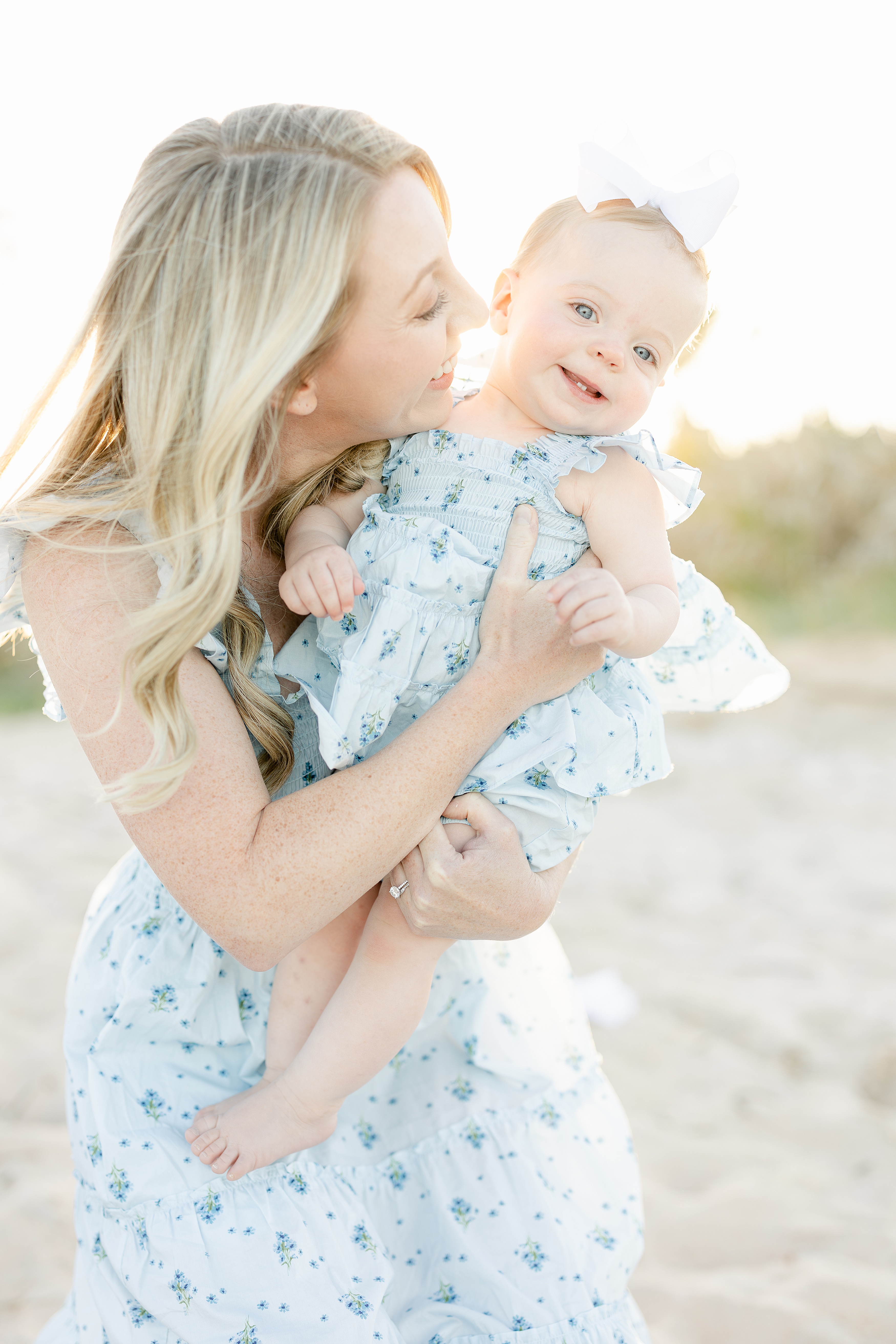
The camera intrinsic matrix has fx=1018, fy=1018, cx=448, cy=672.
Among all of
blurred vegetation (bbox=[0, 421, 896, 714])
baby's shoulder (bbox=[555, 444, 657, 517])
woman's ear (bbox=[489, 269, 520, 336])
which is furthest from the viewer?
blurred vegetation (bbox=[0, 421, 896, 714])

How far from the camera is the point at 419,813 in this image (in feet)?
4.90

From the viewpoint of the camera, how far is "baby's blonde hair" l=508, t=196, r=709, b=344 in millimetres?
1703

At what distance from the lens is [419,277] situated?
147 centimetres

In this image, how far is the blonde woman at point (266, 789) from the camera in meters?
1.38

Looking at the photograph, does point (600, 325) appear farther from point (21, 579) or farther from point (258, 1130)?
point (258, 1130)

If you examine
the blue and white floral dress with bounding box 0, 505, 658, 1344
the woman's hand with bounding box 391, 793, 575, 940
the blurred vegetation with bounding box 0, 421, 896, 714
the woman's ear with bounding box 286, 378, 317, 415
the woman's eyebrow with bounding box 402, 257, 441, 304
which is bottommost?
the blurred vegetation with bounding box 0, 421, 896, 714

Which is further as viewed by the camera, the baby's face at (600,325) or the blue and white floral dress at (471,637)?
the baby's face at (600,325)

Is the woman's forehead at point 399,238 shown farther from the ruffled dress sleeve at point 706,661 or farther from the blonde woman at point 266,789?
the ruffled dress sleeve at point 706,661

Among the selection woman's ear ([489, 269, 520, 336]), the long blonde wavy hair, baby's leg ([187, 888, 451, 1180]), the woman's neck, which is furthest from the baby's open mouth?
baby's leg ([187, 888, 451, 1180])

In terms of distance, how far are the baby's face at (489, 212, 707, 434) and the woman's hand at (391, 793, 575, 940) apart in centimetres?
68

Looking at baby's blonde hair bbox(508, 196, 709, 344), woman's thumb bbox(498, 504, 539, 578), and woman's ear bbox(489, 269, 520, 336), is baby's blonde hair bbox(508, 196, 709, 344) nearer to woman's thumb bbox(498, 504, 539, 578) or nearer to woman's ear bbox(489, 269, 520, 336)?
woman's ear bbox(489, 269, 520, 336)

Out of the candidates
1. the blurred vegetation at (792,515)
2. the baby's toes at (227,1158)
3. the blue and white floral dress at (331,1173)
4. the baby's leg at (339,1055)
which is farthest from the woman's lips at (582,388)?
the blurred vegetation at (792,515)

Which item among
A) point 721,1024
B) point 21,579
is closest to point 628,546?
point 21,579

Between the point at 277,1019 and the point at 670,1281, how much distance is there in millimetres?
1293
